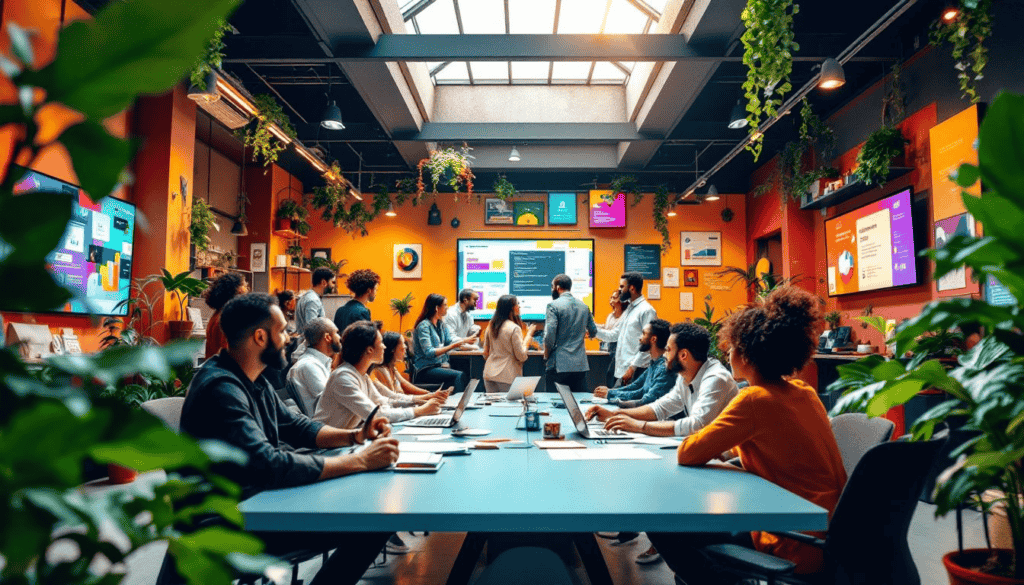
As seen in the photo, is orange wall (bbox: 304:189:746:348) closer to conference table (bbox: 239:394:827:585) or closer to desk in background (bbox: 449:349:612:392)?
desk in background (bbox: 449:349:612:392)

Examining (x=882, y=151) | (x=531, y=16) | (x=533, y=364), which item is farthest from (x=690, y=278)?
(x=531, y=16)

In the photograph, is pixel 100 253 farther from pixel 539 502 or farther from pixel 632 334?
pixel 539 502

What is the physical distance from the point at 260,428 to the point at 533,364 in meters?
5.46

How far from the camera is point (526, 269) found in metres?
10.1

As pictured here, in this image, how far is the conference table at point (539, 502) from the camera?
4.73 feet

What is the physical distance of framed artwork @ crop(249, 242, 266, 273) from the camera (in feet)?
29.2

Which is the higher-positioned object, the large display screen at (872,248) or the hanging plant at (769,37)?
the hanging plant at (769,37)

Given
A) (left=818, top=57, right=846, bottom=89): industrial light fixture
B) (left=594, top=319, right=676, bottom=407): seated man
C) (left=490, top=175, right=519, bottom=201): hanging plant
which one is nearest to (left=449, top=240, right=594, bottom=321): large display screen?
(left=490, top=175, right=519, bottom=201): hanging plant

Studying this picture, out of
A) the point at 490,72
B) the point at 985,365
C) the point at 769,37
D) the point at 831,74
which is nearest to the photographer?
the point at 985,365

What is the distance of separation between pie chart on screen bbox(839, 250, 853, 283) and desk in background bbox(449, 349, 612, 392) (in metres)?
2.56

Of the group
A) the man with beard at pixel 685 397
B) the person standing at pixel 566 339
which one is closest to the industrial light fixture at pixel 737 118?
the person standing at pixel 566 339

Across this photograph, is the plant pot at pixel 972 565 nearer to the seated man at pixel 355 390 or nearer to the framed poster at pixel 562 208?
the seated man at pixel 355 390

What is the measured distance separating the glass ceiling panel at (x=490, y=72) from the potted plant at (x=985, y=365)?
22.2 ft

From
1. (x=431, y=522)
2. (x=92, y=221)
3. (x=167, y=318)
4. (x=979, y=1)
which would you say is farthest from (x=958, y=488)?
(x=167, y=318)
